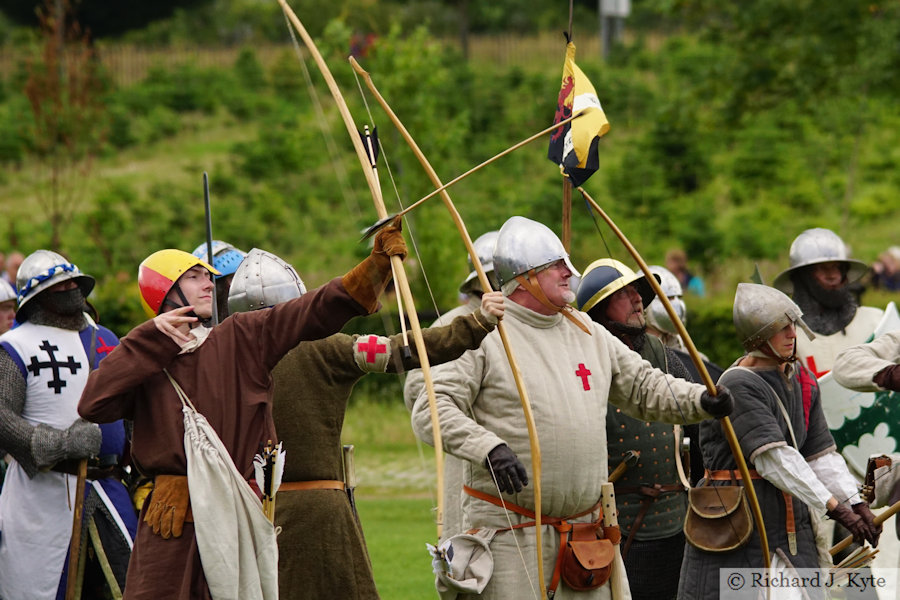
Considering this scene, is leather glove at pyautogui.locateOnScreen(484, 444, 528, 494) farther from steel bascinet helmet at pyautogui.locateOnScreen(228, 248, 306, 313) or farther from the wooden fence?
the wooden fence

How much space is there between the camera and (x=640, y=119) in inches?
1198

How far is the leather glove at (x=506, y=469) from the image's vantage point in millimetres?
4930

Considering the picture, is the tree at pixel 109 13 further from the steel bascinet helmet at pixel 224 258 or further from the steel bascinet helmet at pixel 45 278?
the steel bascinet helmet at pixel 224 258

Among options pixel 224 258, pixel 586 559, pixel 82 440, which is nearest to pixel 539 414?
pixel 586 559

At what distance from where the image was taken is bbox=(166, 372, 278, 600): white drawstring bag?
4.60 metres

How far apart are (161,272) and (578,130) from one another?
5.62 ft

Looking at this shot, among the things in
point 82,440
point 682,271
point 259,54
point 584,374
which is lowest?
point 682,271

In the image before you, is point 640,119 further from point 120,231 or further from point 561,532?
point 561,532

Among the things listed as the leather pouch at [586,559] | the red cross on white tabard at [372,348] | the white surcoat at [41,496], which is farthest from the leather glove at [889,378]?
the white surcoat at [41,496]

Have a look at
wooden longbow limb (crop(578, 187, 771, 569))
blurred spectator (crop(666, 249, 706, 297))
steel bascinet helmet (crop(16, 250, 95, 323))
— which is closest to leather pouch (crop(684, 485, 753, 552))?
wooden longbow limb (crop(578, 187, 771, 569))

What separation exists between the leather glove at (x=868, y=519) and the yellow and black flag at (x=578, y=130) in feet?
5.78

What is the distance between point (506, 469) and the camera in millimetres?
4941

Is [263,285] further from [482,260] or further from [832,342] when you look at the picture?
[832,342]

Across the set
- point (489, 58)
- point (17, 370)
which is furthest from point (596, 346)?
point (489, 58)
